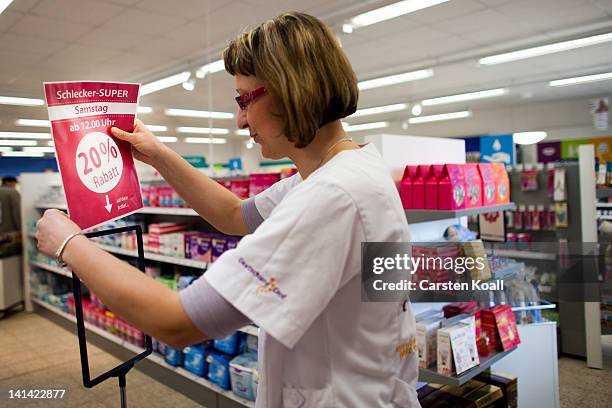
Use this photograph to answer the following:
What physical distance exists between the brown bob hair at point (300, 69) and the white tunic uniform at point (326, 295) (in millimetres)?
108

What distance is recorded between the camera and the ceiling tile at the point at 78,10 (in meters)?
5.63

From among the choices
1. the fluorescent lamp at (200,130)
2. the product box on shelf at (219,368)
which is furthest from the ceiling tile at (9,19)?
the fluorescent lamp at (200,130)

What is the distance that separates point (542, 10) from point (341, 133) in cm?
662

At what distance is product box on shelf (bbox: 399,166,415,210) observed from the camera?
105 inches

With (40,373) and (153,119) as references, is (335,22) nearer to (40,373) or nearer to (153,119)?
(40,373)

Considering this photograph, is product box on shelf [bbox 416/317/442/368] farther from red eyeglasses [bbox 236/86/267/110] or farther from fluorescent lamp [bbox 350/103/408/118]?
fluorescent lamp [bbox 350/103/408/118]

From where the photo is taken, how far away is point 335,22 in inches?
243

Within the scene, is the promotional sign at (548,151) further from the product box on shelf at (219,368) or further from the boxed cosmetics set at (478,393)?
the product box on shelf at (219,368)

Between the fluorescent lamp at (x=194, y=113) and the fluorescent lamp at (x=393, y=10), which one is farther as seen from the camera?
the fluorescent lamp at (x=194, y=113)

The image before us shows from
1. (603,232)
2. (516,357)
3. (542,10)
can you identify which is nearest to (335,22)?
(542,10)

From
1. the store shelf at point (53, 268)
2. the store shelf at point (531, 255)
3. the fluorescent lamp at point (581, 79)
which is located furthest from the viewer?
the fluorescent lamp at point (581, 79)

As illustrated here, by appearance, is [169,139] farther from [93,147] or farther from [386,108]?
[93,147]

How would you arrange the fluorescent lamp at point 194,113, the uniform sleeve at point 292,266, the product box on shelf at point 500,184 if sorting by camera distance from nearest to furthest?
the uniform sleeve at point 292,266, the product box on shelf at point 500,184, the fluorescent lamp at point 194,113

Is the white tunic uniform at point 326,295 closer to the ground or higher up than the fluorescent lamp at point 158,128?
closer to the ground
